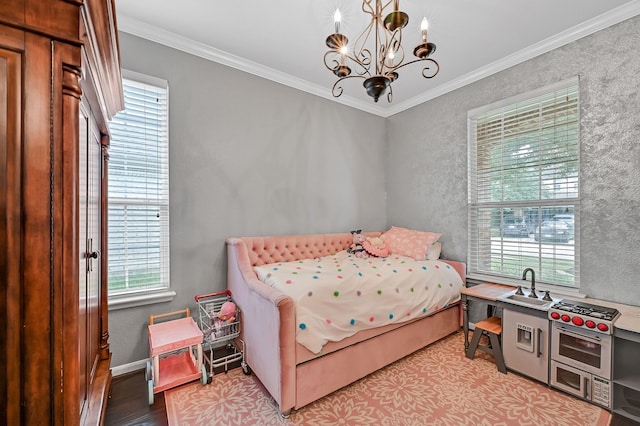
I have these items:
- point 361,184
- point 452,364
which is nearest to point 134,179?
point 361,184

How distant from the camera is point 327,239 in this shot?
135 inches

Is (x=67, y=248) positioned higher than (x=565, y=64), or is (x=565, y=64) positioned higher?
(x=565, y=64)

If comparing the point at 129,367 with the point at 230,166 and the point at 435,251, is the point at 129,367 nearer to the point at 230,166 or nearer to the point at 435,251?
the point at 230,166

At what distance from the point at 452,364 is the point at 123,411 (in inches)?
100

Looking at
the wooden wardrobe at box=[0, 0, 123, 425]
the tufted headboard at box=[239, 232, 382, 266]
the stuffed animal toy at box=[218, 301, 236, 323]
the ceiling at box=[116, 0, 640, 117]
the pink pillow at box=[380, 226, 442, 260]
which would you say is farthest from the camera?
the pink pillow at box=[380, 226, 442, 260]

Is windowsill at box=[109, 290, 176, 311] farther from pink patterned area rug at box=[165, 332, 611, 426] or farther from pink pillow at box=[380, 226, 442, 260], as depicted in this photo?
pink pillow at box=[380, 226, 442, 260]

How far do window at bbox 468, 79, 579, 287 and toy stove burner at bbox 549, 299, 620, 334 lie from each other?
0.49m

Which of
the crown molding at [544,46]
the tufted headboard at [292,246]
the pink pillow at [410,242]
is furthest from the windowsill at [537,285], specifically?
the crown molding at [544,46]

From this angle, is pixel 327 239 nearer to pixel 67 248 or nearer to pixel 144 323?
pixel 144 323

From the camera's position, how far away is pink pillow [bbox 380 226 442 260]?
10.8 feet

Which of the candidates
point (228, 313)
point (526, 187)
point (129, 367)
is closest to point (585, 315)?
point (526, 187)

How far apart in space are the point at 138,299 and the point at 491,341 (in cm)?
302

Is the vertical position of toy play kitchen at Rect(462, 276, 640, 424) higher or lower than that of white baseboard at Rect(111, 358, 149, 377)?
higher

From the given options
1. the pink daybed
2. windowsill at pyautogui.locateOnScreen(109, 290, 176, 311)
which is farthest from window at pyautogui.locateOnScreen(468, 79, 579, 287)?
windowsill at pyautogui.locateOnScreen(109, 290, 176, 311)
